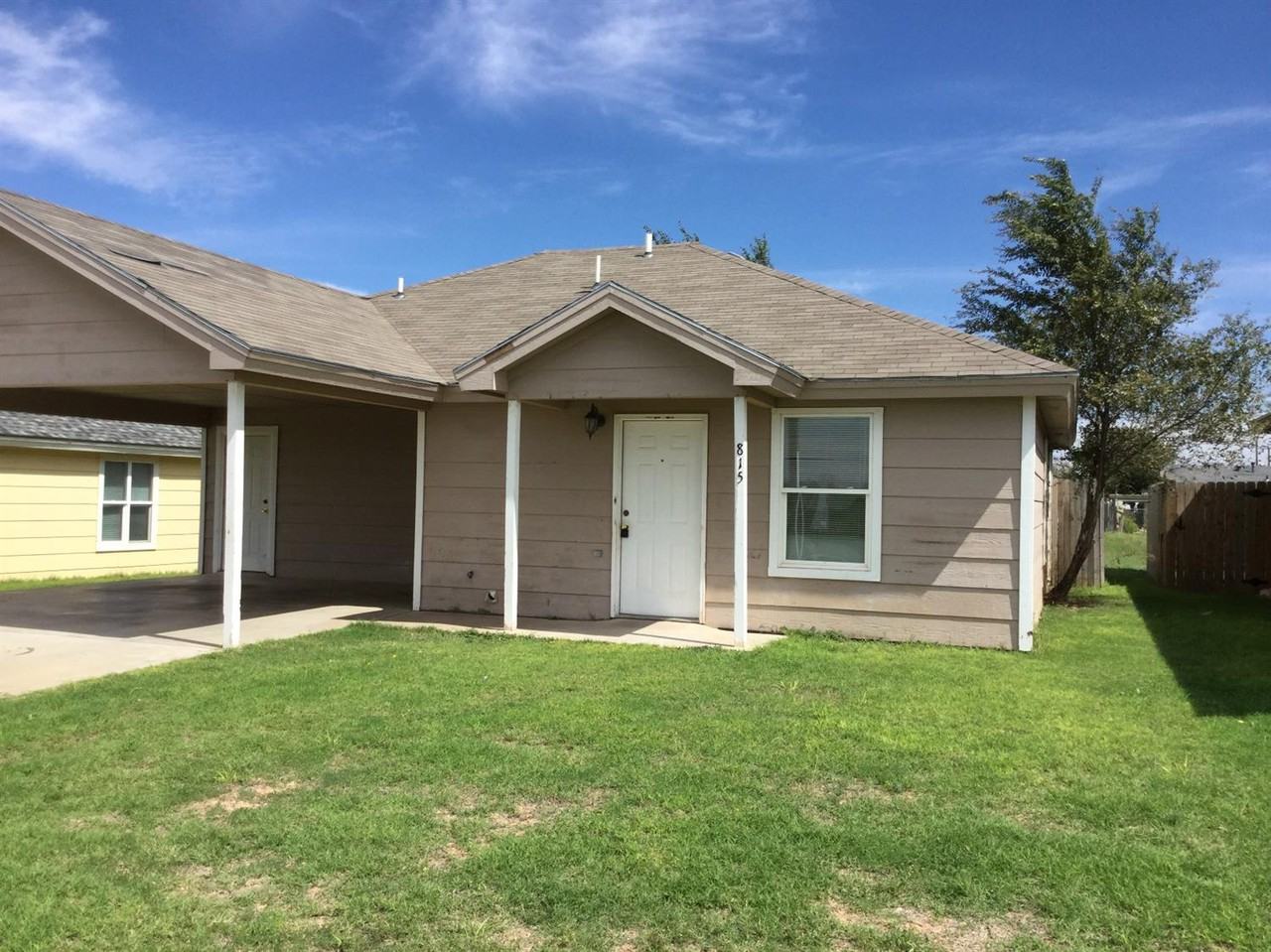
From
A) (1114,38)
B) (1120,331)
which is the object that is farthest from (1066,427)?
(1114,38)

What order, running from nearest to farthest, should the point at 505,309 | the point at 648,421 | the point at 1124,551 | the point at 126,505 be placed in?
the point at 648,421, the point at 505,309, the point at 126,505, the point at 1124,551

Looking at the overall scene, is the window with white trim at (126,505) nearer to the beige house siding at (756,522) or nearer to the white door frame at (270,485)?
the white door frame at (270,485)

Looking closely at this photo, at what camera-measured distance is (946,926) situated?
3428 mm

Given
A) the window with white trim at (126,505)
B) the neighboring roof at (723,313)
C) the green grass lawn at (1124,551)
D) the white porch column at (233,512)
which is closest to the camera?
the white porch column at (233,512)

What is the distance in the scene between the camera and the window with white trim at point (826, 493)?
9484 millimetres

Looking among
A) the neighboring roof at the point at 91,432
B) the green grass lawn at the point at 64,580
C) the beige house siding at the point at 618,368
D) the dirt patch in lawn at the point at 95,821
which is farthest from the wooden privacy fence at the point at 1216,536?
the neighboring roof at the point at 91,432

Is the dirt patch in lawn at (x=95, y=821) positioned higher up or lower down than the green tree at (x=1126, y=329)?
lower down

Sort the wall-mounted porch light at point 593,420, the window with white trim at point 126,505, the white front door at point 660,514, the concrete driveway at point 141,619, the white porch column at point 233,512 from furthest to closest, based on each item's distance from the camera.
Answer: the window with white trim at point 126,505
the wall-mounted porch light at point 593,420
the white front door at point 660,514
the white porch column at point 233,512
the concrete driveway at point 141,619

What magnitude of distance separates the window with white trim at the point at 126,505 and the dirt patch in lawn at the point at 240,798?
14.8 meters

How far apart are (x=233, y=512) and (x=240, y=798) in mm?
4207

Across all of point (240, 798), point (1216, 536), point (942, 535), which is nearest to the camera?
point (240, 798)

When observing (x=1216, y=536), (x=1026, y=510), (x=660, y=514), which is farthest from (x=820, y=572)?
(x=1216, y=536)

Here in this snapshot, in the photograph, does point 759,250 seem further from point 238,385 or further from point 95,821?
point 95,821

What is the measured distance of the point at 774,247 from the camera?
31609 millimetres
